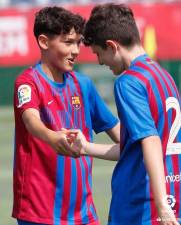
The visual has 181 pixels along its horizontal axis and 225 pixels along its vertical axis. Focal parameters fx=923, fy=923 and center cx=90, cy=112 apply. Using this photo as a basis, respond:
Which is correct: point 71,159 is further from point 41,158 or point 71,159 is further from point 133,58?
point 133,58

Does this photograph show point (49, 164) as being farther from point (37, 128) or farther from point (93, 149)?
point (93, 149)

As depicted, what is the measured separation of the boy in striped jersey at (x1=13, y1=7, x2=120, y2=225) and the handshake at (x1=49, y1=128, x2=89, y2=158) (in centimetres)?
33

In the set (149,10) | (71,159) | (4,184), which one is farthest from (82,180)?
(149,10)

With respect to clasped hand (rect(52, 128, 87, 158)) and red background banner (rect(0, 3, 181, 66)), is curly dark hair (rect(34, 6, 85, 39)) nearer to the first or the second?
clasped hand (rect(52, 128, 87, 158))

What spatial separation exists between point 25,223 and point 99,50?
3.96 ft

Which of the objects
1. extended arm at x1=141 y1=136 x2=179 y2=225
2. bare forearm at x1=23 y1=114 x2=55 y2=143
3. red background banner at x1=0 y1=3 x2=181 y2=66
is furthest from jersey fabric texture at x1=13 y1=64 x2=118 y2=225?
red background banner at x1=0 y1=3 x2=181 y2=66

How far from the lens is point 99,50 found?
456cm

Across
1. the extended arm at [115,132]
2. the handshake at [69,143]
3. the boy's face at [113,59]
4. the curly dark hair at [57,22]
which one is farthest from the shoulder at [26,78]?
the boy's face at [113,59]

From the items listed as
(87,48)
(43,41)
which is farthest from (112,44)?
(87,48)

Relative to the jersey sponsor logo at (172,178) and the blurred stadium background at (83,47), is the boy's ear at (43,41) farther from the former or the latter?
the blurred stadium background at (83,47)

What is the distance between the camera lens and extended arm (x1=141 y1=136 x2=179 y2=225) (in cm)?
412

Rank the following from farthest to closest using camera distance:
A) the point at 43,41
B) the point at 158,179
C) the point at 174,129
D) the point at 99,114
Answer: the point at 99,114, the point at 43,41, the point at 174,129, the point at 158,179

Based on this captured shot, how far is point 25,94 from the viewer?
5.11 metres

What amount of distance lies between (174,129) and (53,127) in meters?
0.94
